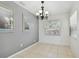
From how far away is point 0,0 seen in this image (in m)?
2.90

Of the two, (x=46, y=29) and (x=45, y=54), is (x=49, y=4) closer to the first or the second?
(x=45, y=54)

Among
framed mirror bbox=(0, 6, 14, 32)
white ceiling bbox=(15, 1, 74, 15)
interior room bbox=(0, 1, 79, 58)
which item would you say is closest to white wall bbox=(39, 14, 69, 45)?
interior room bbox=(0, 1, 79, 58)

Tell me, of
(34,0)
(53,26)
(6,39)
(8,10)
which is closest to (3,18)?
(8,10)

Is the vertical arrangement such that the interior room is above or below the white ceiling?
below

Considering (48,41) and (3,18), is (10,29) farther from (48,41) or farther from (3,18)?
(48,41)

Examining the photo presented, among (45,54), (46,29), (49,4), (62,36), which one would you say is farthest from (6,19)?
(62,36)

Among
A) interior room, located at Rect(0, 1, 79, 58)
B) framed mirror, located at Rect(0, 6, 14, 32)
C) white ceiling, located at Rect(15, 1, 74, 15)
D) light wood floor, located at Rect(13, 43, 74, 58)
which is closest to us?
framed mirror, located at Rect(0, 6, 14, 32)

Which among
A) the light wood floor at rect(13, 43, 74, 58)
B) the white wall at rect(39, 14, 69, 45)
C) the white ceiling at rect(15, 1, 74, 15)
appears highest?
the white ceiling at rect(15, 1, 74, 15)

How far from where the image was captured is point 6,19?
10.3ft

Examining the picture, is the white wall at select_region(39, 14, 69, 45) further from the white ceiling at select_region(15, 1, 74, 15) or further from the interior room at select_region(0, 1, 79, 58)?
the white ceiling at select_region(15, 1, 74, 15)

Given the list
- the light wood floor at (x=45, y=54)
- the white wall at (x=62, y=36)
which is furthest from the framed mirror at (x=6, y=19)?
the white wall at (x=62, y=36)

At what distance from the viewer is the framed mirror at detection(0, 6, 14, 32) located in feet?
9.58

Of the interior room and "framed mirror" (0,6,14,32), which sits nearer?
"framed mirror" (0,6,14,32)

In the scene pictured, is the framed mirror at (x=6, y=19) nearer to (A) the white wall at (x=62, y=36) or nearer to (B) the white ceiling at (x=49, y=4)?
(B) the white ceiling at (x=49, y=4)
